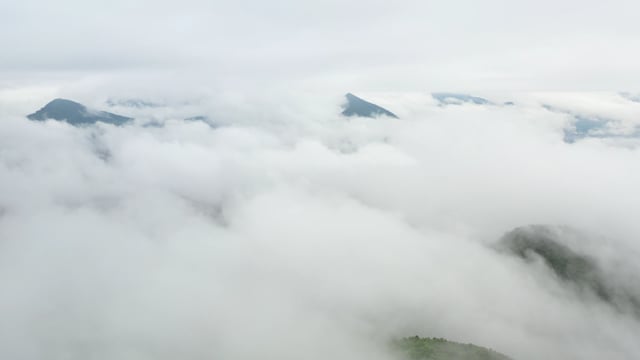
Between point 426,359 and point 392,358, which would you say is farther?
point 392,358

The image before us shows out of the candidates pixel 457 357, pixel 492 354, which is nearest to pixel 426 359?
pixel 457 357

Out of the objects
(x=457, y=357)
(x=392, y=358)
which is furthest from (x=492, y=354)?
(x=392, y=358)

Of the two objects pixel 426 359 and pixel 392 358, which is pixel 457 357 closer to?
pixel 426 359

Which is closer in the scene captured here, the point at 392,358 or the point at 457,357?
the point at 457,357

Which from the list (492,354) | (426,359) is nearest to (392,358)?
(426,359)

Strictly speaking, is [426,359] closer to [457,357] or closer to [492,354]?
[457,357]
